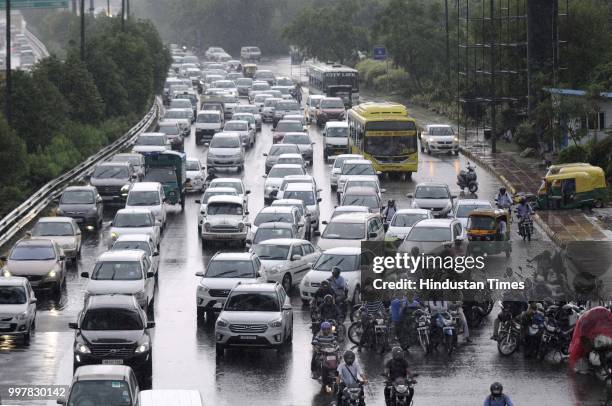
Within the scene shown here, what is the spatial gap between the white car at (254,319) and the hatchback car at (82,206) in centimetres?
1804

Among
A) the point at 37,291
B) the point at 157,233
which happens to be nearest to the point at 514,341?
the point at 37,291

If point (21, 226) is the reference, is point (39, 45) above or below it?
above

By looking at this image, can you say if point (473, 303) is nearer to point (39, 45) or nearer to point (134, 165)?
point (134, 165)

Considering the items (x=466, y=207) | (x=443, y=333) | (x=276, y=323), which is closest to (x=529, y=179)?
(x=466, y=207)

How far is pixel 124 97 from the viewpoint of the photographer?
87.1 metres

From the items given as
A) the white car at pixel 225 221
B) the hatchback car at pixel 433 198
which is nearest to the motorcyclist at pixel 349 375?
the white car at pixel 225 221

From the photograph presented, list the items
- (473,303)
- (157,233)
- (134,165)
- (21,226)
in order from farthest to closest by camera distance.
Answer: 1. (134,165)
2. (21,226)
3. (157,233)
4. (473,303)

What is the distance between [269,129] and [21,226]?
42880 millimetres

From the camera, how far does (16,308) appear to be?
100 feet

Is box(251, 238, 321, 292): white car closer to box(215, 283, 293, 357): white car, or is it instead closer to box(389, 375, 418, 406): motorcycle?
box(215, 283, 293, 357): white car

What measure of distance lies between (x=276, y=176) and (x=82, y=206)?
1034 cm

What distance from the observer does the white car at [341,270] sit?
114 ft

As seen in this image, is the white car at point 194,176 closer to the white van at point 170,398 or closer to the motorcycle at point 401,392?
the motorcycle at point 401,392

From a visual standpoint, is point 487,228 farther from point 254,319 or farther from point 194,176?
point 194,176
